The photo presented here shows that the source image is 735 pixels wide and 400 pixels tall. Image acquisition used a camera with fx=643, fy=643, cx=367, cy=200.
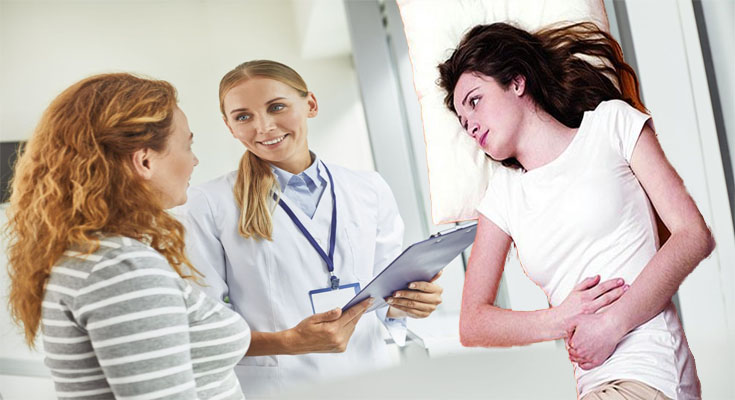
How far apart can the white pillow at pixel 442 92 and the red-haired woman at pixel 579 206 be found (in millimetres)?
30

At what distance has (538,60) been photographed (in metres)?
1.36

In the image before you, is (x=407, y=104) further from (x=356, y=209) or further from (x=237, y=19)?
(x=237, y=19)

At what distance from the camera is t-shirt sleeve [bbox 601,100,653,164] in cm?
125

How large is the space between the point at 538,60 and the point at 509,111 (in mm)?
129

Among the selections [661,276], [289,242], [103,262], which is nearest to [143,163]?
[103,262]

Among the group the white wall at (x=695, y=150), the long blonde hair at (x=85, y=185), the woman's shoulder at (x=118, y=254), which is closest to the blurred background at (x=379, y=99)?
the white wall at (x=695, y=150)

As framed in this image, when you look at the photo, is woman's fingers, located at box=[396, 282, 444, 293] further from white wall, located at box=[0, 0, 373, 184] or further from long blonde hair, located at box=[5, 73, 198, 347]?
long blonde hair, located at box=[5, 73, 198, 347]

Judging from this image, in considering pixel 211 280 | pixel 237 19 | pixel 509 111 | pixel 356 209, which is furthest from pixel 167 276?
pixel 509 111

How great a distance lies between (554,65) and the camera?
137 centimetres

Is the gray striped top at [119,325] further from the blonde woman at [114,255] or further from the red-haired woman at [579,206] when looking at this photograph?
the red-haired woman at [579,206]

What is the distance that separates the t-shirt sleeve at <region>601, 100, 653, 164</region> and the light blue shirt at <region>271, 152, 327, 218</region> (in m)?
0.59

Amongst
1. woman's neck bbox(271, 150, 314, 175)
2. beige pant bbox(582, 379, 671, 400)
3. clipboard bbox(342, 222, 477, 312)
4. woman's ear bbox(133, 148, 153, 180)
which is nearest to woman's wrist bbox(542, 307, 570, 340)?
beige pant bbox(582, 379, 671, 400)

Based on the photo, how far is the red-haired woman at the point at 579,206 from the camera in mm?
1222

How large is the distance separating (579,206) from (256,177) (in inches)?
25.6
